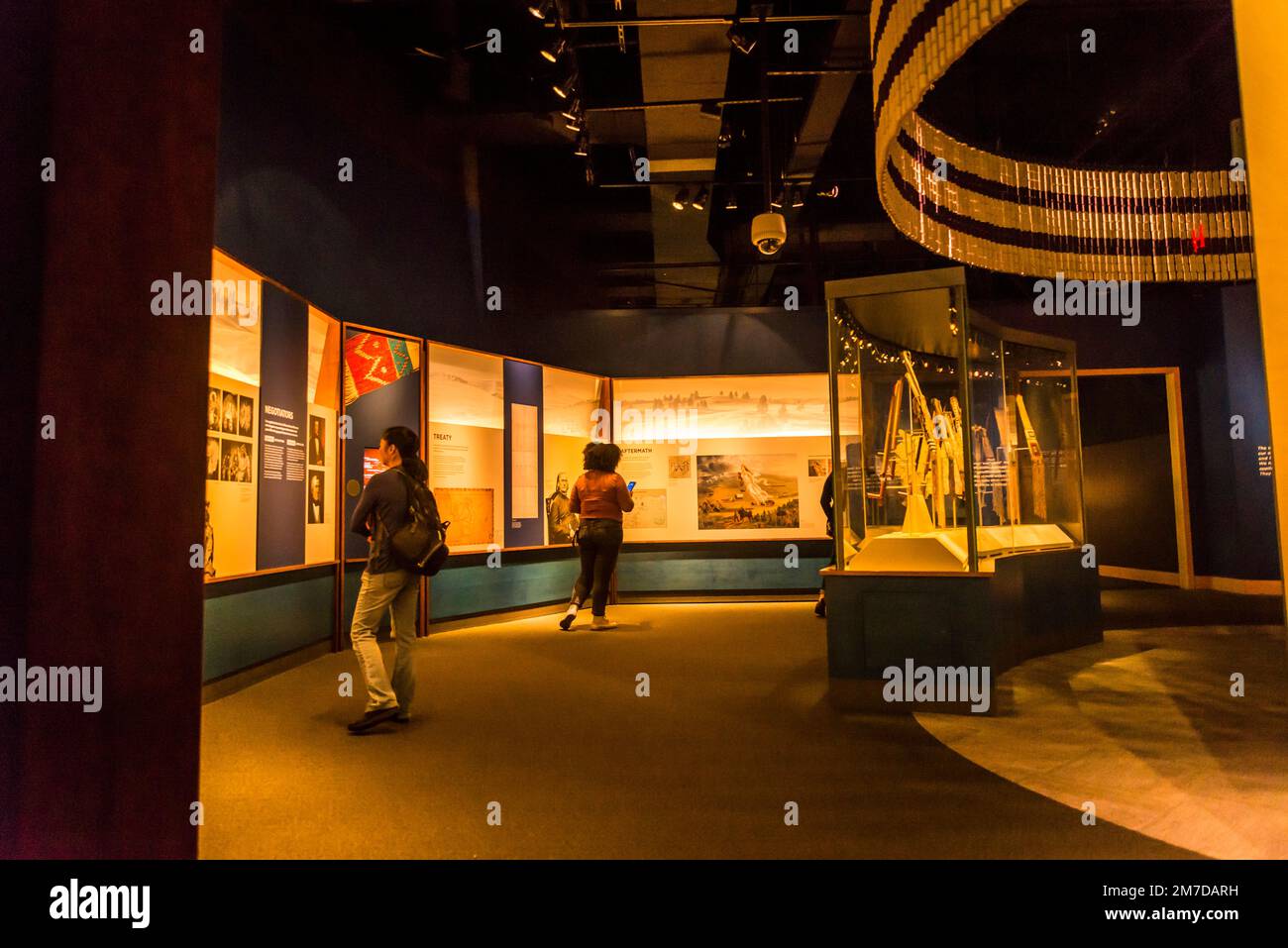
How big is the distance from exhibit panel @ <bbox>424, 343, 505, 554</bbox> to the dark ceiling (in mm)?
1517

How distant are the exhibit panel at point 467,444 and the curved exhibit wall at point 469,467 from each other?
2 centimetres

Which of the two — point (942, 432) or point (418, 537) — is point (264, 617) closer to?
point (418, 537)

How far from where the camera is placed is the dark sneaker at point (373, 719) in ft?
12.5

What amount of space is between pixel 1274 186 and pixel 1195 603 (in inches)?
355

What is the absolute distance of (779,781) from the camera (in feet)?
9.86

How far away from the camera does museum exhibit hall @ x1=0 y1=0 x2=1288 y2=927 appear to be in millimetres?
1521

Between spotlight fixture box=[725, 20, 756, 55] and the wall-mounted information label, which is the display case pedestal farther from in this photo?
spotlight fixture box=[725, 20, 756, 55]

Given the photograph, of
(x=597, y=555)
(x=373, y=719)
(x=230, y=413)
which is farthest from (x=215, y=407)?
(x=597, y=555)

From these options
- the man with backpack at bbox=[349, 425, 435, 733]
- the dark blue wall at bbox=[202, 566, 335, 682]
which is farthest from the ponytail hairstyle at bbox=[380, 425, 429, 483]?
the dark blue wall at bbox=[202, 566, 335, 682]

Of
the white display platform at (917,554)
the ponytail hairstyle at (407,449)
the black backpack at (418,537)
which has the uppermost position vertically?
the ponytail hairstyle at (407,449)

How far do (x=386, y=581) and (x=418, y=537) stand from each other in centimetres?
33

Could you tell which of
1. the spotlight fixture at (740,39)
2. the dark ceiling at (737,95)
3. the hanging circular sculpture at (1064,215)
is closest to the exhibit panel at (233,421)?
the dark ceiling at (737,95)

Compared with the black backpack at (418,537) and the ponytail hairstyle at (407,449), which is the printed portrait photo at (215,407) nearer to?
the ponytail hairstyle at (407,449)
